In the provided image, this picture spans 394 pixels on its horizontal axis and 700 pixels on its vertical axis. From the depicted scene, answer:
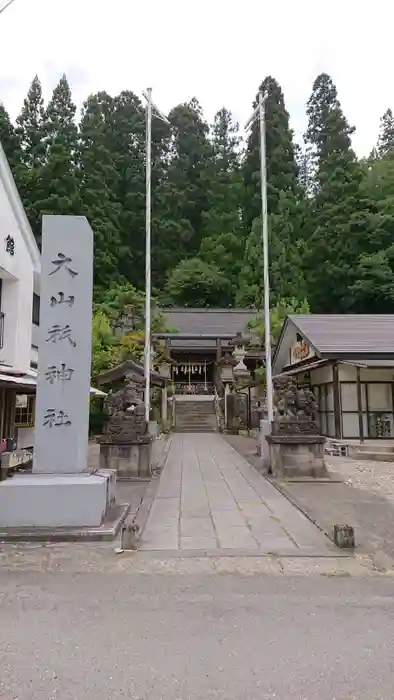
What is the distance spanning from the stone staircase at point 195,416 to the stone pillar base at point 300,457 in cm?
1491

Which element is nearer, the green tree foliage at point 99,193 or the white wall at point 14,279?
the white wall at point 14,279

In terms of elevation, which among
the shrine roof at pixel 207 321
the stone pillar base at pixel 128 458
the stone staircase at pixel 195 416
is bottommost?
the stone pillar base at pixel 128 458

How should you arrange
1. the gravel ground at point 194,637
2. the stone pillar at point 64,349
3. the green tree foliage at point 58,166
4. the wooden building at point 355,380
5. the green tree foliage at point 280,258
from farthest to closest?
1. the green tree foliage at point 58,166
2. the green tree foliage at point 280,258
3. the wooden building at point 355,380
4. the stone pillar at point 64,349
5. the gravel ground at point 194,637

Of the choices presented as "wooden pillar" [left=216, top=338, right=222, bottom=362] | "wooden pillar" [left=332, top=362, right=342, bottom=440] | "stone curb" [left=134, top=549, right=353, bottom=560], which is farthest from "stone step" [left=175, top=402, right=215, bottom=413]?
"stone curb" [left=134, top=549, right=353, bottom=560]

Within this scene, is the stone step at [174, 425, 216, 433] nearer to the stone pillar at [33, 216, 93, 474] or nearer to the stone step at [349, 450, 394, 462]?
the stone step at [349, 450, 394, 462]

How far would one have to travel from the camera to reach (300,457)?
10492 mm

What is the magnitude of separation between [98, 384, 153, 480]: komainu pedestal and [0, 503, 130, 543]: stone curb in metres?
4.82

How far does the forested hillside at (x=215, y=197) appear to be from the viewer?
36719mm

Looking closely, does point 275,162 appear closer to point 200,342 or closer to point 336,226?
point 336,226

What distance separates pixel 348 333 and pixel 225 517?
13229 millimetres

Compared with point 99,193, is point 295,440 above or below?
below

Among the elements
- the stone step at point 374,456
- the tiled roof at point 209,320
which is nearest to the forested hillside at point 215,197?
the tiled roof at point 209,320

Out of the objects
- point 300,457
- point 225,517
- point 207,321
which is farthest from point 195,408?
point 225,517

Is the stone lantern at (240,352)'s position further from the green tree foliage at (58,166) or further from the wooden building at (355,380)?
the green tree foliage at (58,166)
